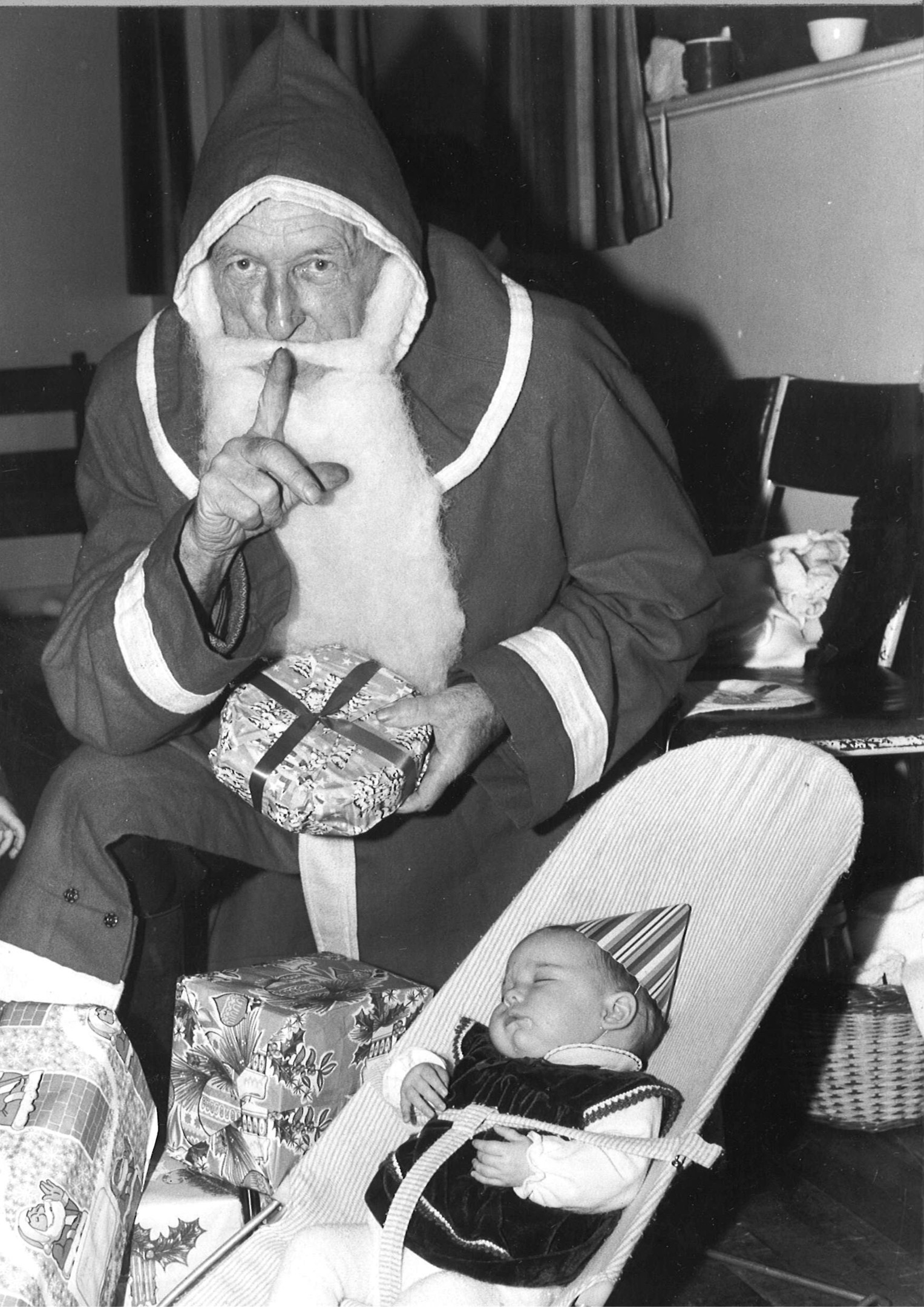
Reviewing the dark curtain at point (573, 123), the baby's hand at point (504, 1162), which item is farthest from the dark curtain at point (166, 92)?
the baby's hand at point (504, 1162)

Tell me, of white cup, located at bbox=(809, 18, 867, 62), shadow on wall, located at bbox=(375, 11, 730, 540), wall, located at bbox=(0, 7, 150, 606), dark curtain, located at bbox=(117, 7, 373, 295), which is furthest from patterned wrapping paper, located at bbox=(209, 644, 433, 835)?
wall, located at bbox=(0, 7, 150, 606)

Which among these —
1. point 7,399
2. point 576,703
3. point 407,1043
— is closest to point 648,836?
point 576,703

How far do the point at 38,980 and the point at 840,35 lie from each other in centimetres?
195

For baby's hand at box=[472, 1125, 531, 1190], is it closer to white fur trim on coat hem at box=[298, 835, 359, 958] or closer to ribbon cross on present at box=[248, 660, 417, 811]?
ribbon cross on present at box=[248, 660, 417, 811]

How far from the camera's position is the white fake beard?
1.52 meters

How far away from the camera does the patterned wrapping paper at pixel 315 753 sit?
1.34 meters

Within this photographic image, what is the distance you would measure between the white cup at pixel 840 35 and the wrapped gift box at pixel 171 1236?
200 centimetres

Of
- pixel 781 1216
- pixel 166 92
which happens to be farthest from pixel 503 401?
pixel 166 92

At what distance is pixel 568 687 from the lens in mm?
1522

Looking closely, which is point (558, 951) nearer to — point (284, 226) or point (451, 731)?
point (451, 731)

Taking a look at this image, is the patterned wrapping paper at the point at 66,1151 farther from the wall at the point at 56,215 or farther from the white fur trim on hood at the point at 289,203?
the wall at the point at 56,215

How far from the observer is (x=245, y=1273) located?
3.98 feet

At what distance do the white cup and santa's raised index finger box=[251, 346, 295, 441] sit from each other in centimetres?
137

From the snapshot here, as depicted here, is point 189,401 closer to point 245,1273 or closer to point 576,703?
point 576,703
